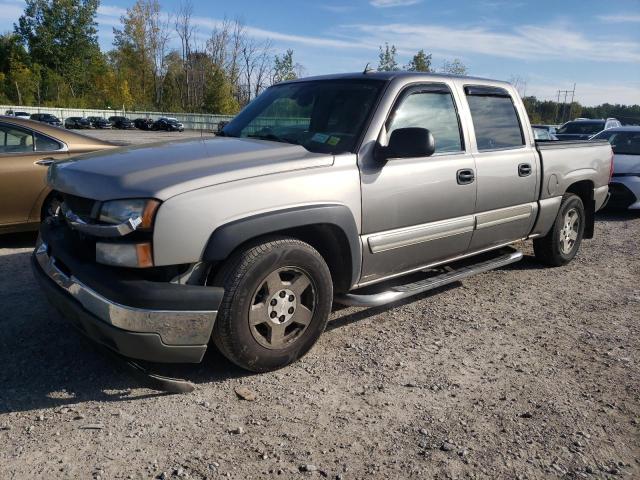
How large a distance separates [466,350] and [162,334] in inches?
83.2

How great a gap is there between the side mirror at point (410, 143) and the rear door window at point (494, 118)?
3.77 feet

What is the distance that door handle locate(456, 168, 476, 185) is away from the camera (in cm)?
414

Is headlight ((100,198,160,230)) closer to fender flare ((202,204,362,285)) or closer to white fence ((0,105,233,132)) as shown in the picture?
fender flare ((202,204,362,285))

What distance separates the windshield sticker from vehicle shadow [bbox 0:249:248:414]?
1606mm

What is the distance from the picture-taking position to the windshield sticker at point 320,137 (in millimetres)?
3681

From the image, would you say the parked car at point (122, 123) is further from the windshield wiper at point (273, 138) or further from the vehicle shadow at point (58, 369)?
the windshield wiper at point (273, 138)

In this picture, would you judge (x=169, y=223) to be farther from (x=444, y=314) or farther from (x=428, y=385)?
(x=444, y=314)

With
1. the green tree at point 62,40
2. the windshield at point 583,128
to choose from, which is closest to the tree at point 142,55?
the green tree at point 62,40

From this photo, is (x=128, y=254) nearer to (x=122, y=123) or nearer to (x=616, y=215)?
(x=616, y=215)

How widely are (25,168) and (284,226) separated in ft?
12.9

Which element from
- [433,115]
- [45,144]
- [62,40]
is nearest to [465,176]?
[433,115]

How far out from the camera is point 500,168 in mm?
4570

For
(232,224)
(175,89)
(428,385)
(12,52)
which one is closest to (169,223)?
(232,224)

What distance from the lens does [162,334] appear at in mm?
2801
